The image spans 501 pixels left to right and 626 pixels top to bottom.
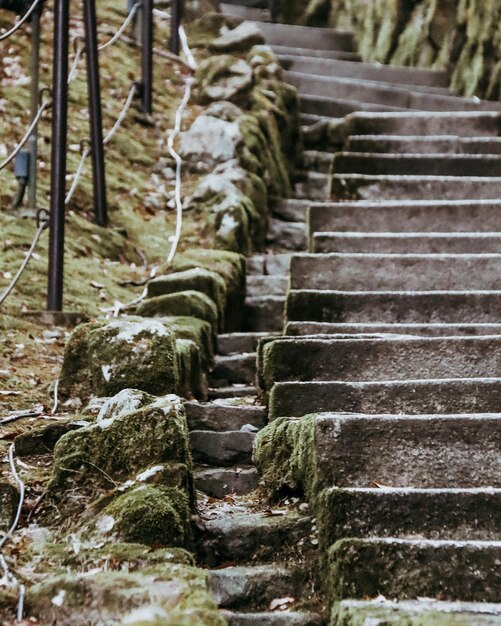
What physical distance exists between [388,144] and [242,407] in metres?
3.65

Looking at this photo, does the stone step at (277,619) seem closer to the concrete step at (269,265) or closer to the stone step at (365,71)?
the concrete step at (269,265)

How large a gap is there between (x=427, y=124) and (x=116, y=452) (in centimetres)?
508

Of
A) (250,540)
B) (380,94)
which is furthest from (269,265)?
(250,540)

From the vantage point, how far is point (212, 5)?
400 inches

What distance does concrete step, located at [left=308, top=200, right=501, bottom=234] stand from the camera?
5.54m

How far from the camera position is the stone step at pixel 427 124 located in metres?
7.09

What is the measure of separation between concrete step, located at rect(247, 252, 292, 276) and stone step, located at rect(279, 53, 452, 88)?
11.2 ft

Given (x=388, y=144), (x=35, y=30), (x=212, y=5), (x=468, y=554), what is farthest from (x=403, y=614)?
(x=212, y=5)

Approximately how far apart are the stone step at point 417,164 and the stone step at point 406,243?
46.9 inches

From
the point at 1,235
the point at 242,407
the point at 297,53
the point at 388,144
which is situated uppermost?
the point at 297,53

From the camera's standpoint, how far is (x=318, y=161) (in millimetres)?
7605

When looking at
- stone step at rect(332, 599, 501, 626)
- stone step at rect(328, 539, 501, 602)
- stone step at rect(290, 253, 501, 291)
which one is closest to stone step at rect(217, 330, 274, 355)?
stone step at rect(290, 253, 501, 291)

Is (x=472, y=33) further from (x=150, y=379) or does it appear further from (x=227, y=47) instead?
(x=150, y=379)

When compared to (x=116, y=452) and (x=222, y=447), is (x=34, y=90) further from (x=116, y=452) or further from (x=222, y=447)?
(x=116, y=452)
